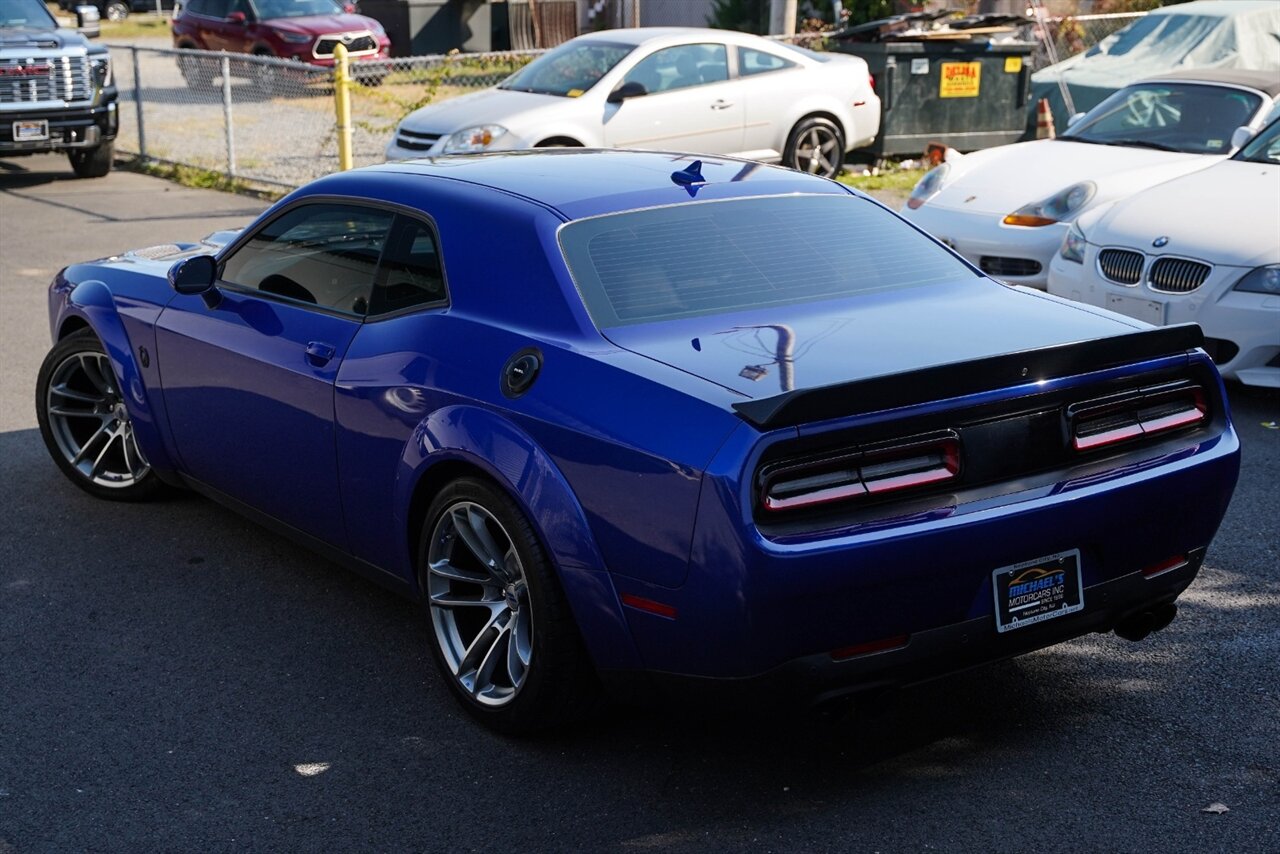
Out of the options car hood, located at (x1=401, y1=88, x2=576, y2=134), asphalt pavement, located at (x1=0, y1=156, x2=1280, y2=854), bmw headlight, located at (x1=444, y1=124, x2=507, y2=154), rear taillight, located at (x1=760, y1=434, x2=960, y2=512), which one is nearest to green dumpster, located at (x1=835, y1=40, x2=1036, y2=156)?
car hood, located at (x1=401, y1=88, x2=576, y2=134)

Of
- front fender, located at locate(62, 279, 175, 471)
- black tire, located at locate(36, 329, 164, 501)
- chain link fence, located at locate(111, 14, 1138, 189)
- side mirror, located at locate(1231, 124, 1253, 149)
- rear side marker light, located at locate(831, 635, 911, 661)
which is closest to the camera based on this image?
rear side marker light, located at locate(831, 635, 911, 661)

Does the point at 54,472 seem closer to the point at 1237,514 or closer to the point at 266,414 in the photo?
the point at 266,414

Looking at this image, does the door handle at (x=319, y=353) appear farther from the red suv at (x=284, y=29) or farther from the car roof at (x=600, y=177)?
the red suv at (x=284, y=29)

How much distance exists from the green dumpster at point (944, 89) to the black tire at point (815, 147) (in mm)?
1118

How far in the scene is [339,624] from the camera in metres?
5.13

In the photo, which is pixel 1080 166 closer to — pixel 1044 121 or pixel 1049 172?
pixel 1049 172

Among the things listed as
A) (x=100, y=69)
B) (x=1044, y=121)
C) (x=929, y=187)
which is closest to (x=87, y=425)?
(x=929, y=187)

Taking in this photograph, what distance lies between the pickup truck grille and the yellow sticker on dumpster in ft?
28.5

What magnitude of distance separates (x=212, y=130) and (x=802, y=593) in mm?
15343

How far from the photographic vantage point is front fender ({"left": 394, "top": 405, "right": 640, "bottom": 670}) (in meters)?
3.78

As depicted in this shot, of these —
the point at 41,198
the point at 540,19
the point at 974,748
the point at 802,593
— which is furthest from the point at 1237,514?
the point at 540,19

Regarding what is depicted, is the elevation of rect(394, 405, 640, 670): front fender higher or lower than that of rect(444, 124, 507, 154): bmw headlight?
lower

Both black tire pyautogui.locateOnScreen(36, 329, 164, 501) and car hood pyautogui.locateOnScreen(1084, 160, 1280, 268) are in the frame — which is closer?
black tire pyautogui.locateOnScreen(36, 329, 164, 501)

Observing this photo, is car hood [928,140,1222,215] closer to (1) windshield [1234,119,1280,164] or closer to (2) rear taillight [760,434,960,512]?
(1) windshield [1234,119,1280,164]
